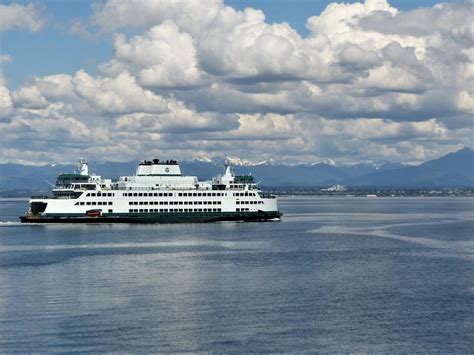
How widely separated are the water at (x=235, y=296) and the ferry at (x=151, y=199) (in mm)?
24799

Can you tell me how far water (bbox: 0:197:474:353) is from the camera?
140 ft

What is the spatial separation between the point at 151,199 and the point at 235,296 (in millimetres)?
74891

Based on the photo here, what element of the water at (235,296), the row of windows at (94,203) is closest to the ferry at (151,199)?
the row of windows at (94,203)

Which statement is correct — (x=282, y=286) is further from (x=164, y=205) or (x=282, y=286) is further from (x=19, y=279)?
(x=164, y=205)

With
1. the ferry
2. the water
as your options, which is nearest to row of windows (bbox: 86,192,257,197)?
the ferry

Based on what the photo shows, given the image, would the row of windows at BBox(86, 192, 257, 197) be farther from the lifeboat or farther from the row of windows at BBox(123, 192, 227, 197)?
the lifeboat

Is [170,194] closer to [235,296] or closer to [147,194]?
[147,194]

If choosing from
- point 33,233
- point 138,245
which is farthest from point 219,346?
point 33,233

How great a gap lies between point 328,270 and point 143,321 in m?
26.3

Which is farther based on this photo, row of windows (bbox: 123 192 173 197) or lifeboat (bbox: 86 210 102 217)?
row of windows (bbox: 123 192 173 197)

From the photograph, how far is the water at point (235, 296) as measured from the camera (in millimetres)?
42531

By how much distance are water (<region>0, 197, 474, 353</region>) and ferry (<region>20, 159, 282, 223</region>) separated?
81.4 feet

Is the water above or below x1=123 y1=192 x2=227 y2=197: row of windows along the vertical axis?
below

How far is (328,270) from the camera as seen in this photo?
228 ft
